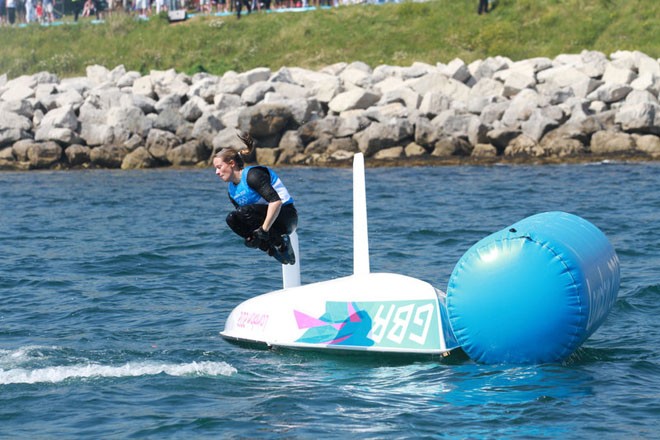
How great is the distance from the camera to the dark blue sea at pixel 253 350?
7961 mm

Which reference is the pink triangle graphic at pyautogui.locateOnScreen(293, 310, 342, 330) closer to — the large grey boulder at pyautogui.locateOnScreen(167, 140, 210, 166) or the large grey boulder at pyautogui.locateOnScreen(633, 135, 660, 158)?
the large grey boulder at pyautogui.locateOnScreen(633, 135, 660, 158)

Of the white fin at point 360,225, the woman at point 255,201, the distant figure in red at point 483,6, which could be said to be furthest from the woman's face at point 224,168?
the distant figure in red at point 483,6

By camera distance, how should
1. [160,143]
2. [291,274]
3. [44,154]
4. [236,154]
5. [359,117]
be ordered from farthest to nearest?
[44,154] → [160,143] → [359,117] → [291,274] → [236,154]

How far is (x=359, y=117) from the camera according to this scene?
27641 millimetres

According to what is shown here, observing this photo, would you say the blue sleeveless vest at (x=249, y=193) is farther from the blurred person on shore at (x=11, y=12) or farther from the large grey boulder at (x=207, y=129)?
the blurred person on shore at (x=11, y=12)

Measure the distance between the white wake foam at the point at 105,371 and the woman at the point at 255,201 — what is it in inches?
48.5

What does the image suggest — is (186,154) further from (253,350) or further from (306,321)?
(306,321)

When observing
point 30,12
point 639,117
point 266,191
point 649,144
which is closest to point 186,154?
point 639,117

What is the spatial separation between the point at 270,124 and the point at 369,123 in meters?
2.44

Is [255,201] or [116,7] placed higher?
[116,7]

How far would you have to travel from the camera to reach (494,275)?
8508mm

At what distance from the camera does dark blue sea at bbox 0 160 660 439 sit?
26.1ft

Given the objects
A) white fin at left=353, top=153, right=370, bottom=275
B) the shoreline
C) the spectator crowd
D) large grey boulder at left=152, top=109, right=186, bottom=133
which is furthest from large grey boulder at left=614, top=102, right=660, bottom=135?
the spectator crowd

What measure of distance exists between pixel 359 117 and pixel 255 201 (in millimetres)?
17952
